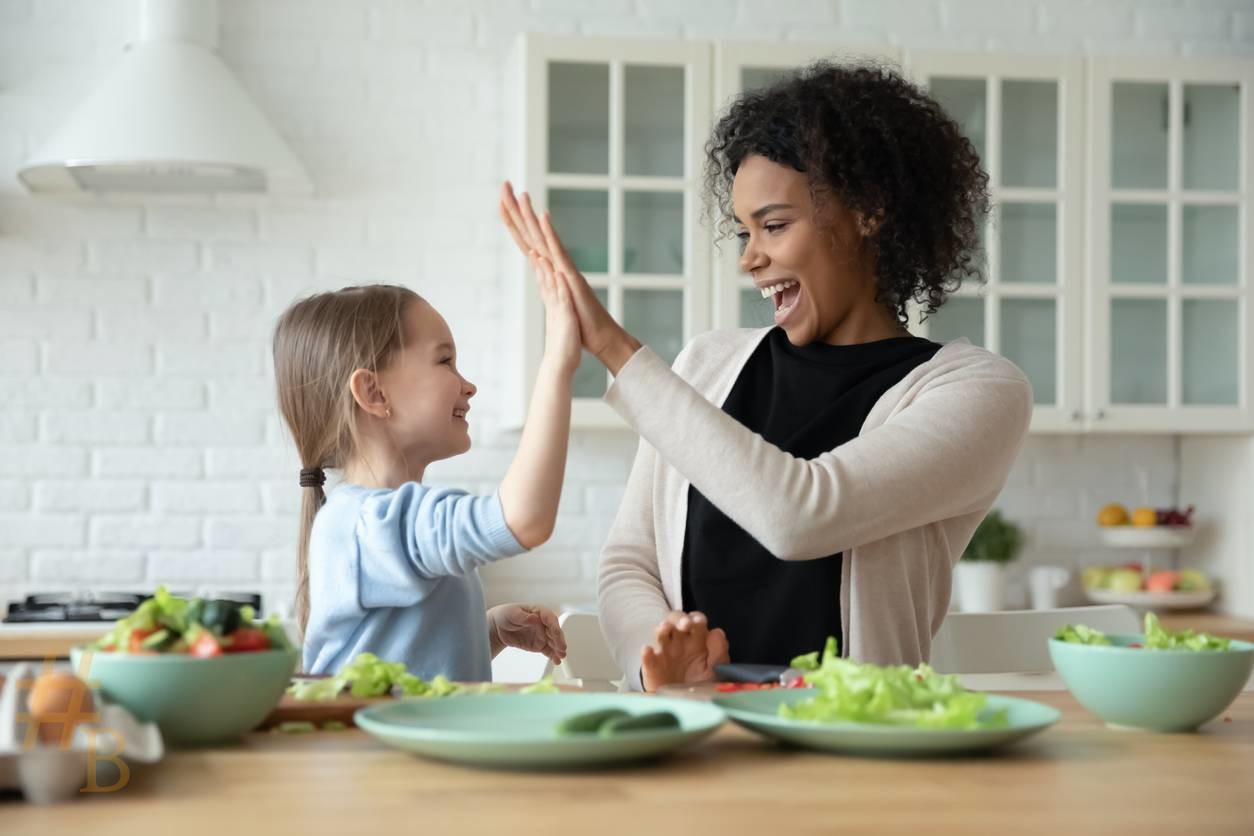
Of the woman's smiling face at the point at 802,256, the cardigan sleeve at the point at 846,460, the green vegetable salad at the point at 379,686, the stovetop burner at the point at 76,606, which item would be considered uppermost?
the woman's smiling face at the point at 802,256

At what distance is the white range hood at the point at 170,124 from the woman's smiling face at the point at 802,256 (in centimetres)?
168

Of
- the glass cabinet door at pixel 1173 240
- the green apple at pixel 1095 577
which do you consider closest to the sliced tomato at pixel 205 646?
the glass cabinet door at pixel 1173 240

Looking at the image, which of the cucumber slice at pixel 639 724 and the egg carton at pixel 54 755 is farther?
the cucumber slice at pixel 639 724

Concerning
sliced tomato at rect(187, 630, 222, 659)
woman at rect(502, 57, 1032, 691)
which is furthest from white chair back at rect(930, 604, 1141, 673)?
sliced tomato at rect(187, 630, 222, 659)

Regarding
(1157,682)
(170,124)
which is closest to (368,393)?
(1157,682)

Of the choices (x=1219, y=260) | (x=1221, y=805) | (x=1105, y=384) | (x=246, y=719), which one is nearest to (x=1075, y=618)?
(x=1221, y=805)

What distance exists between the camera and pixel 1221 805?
87 cm

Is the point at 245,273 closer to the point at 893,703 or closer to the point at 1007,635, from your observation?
the point at 1007,635

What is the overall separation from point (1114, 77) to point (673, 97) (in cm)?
115

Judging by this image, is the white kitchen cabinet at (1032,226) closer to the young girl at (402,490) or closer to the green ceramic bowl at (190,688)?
the young girl at (402,490)

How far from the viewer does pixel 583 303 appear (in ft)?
5.08

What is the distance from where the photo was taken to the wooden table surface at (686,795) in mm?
795

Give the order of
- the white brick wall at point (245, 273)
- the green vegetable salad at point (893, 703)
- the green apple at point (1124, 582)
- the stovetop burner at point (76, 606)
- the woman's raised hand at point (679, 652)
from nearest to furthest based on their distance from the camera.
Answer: the green vegetable salad at point (893, 703) < the woman's raised hand at point (679, 652) < the stovetop burner at point (76, 606) < the white brick wall at point (245, 273) < the green apple at point (1124, 582)

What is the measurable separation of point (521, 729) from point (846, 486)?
26.7 inches
